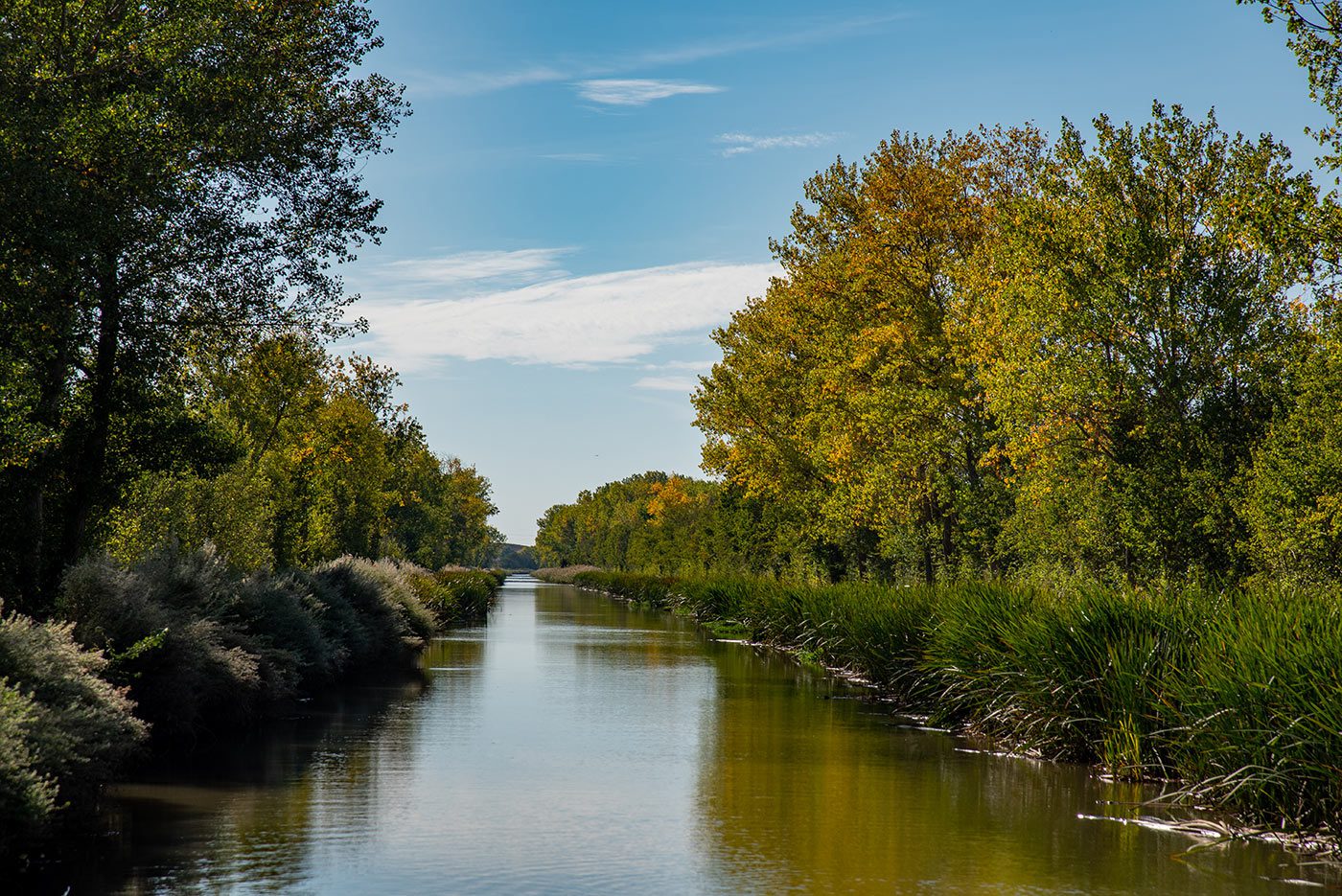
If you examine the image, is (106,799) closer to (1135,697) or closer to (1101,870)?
(1101,870)

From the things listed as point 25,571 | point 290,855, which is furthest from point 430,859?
point 25,571

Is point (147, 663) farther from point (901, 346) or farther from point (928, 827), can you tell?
point (901, 346)

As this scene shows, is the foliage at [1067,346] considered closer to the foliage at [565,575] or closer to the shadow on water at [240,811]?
the shadow on water at [240,811]

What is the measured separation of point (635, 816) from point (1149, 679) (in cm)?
685

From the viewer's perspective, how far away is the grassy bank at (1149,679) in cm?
1120

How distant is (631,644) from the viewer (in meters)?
40.6

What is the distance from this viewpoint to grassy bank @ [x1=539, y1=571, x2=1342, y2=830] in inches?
441

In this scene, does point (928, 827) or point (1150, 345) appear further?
point (1150, 345)

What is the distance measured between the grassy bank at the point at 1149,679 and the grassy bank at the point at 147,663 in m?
10.9

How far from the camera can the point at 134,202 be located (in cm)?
1962

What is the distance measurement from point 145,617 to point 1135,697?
12.9 metres

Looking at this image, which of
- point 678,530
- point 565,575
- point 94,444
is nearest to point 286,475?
point 94,444

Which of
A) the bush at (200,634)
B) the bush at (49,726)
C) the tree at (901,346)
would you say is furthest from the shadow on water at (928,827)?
the tree at (901,346)

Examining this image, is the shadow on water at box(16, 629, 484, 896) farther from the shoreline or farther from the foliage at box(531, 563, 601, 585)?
the foliage at box(531, 563, 601, 585)
